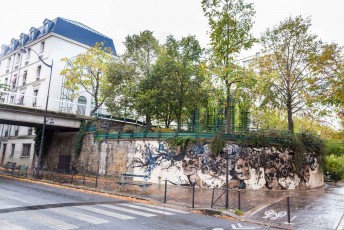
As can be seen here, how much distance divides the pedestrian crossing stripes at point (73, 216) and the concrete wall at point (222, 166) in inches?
322

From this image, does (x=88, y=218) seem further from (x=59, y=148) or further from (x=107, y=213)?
(x=59, y=148)

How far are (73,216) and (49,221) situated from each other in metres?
0.86

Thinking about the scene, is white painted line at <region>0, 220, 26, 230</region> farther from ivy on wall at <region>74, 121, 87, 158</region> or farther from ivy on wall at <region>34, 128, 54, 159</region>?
ivy on wall at <region>34, 128, 54, 159</region>

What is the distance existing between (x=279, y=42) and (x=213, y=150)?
9.97 metres

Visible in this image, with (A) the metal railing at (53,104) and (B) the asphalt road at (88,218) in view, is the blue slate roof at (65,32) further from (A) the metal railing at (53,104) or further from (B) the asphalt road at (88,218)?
(B) the asphalt road at (88,218)

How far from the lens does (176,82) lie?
68.9ft

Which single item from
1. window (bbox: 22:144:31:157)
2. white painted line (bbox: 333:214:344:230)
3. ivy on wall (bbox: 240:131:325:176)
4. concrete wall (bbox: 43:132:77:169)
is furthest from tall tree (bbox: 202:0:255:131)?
window (bbox: 22:144:31:157)

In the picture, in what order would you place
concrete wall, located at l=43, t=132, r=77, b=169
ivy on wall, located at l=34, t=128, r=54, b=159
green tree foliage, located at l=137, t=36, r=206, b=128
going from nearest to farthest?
green tree foliage, located at l=137, t=36, r=206, b=128, concrete wall, located at l=43, t=132, r=77, b=169, ivy on wall, located at l=34, t=128, r=54, b=159

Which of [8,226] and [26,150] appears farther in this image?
[26,150]

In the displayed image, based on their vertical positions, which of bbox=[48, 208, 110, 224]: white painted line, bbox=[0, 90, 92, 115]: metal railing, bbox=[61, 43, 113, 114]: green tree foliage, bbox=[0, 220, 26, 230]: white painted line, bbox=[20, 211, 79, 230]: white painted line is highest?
bbox=[61, 43, 113, 114]: green tree foliage

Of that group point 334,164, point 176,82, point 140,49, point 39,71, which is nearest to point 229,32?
point 176,82

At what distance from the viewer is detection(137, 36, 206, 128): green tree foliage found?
68.3ft

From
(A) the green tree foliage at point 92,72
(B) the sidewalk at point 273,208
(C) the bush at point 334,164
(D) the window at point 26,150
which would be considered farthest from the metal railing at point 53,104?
(C) the bush at point 334,164

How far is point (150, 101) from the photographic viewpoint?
→ 68.4 ft
